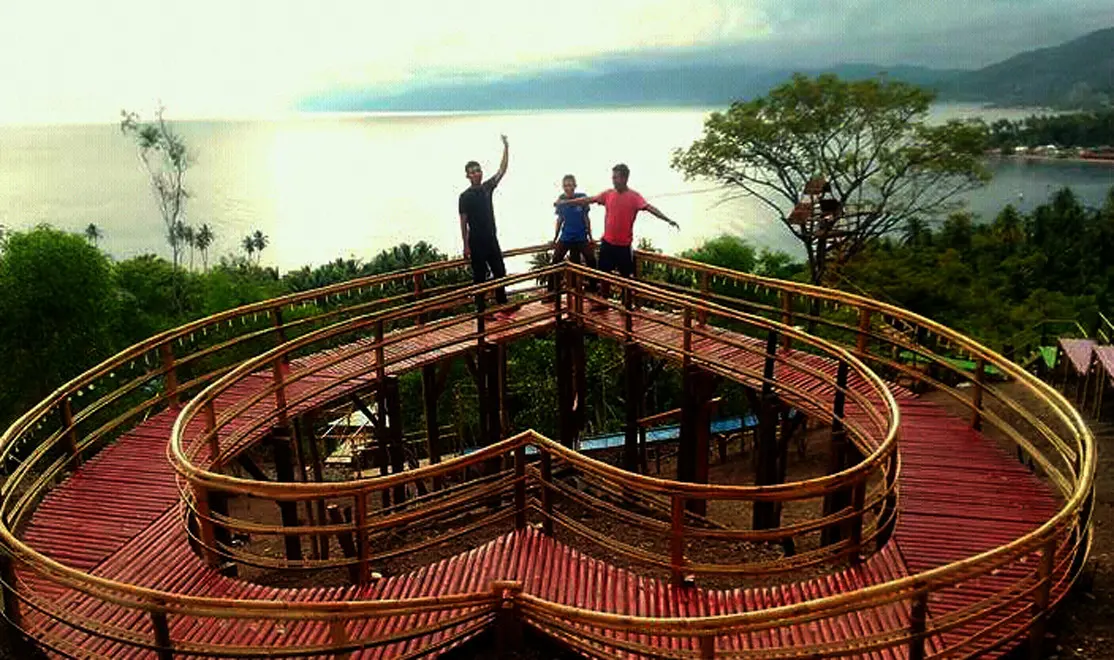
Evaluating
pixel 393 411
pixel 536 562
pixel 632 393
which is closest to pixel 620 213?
pixel 632 393

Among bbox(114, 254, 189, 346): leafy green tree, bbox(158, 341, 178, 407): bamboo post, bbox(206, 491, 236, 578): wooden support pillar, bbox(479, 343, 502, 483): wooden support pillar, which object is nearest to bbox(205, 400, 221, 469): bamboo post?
bbox(206, 491, 236, 578): wooden support pillar

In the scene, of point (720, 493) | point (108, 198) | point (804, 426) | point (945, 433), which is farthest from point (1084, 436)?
point (108, 198)

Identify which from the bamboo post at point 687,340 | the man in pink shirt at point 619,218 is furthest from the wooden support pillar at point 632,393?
the man in pink shirt at point 619,218

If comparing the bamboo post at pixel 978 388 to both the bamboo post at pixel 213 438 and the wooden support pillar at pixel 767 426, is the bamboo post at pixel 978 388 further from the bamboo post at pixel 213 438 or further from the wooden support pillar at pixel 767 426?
the bamboo post at pixel 213 438

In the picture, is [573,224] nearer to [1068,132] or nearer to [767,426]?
[767,426]

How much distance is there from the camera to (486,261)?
12.6m

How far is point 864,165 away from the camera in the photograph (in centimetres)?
2686

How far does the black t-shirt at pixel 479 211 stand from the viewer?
11.9 metres

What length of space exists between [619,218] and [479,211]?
2.06 meters

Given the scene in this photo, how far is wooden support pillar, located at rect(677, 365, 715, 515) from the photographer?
1163cm

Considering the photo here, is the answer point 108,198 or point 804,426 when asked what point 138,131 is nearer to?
point 804,426

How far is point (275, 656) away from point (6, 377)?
28137 mm

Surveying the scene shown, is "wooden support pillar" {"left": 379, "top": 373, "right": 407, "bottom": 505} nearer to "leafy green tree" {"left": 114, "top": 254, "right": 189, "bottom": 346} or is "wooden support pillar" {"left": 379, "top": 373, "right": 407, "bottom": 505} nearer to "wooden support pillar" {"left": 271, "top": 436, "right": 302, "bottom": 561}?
"wooden support pillar" {"left": 271, "top": 436, "right": 302, "bottom": 561}

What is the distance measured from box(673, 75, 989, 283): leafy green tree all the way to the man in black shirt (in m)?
15.5
